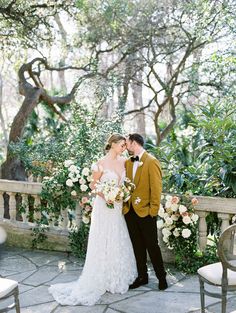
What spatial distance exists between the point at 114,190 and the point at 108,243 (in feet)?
2.17

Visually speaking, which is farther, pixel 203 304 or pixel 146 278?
pixel 146 278

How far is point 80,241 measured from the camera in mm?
6020

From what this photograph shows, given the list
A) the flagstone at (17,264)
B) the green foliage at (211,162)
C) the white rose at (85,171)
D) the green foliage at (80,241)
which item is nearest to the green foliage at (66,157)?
the green foliage at (80,241)

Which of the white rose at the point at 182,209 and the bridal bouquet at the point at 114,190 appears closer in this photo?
the bridal bouquet at the point at 114,190

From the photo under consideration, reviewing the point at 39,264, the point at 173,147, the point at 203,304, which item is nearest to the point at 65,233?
the point at 39,264

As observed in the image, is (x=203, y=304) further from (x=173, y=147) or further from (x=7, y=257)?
(x=7, y=257)

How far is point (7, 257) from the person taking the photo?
6.20m

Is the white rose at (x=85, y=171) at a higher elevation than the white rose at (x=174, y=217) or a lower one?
higher

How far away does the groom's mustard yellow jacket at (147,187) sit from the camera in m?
4.62

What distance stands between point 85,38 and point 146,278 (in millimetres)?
7224

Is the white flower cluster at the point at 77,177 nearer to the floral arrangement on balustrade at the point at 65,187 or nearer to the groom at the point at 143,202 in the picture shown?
the floral arrangement on balustrade at the point at 65,187

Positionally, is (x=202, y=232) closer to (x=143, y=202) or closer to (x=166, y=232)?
(x=166, y=232)

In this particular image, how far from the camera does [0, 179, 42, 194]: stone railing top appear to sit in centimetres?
633

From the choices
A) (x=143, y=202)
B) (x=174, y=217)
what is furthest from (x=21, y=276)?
(x=174, y=217)
